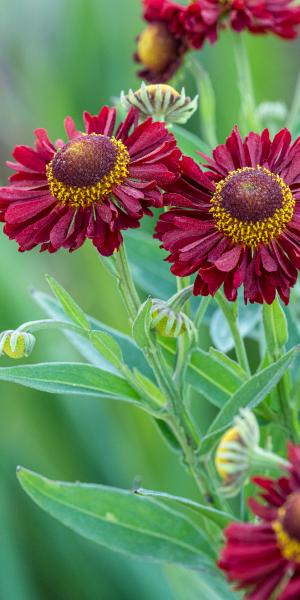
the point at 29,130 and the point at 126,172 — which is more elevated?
the point at 29,130

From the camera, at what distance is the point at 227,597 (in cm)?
62

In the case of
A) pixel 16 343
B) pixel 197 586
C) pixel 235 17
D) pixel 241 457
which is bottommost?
pixel 197 586

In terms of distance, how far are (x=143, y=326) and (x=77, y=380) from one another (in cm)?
8

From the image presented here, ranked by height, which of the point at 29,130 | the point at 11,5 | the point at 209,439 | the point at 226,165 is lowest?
the point at 209,439

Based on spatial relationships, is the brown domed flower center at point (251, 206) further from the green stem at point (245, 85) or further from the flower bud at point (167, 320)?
the green stem at point (245, 85)

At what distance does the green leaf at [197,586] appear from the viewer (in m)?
Result: 0.63

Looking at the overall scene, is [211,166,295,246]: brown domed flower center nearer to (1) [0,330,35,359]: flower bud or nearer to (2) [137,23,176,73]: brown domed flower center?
(1) [0,330,35,359]: flower bud

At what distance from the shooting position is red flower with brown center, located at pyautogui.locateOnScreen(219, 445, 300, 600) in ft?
1.13

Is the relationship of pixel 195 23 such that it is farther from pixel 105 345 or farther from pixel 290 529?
pixel 290 529

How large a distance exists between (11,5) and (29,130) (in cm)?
39

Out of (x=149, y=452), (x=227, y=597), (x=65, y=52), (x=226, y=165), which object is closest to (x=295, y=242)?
(x=226, y=165)

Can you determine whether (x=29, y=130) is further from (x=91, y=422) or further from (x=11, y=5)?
(x=91, y=422)

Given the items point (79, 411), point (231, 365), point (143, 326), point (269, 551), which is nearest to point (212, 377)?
point (231, 365)

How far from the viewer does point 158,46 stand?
71 centimetres
